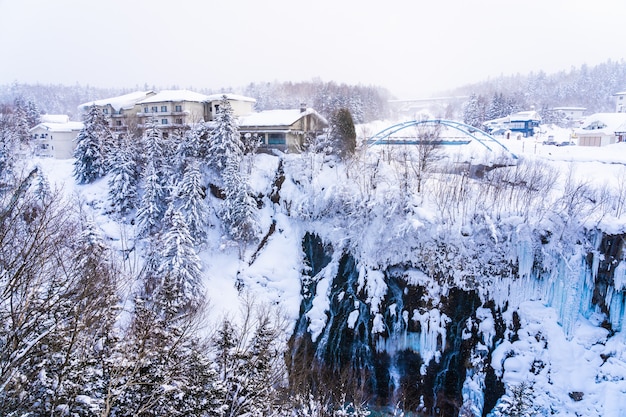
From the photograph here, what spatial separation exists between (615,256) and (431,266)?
23.8 ft

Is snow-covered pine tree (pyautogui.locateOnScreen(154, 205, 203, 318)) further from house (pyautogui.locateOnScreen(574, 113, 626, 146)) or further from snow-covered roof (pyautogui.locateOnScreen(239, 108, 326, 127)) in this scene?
house (pyautogui.locateOnScreen(574, 113, 626, 146))

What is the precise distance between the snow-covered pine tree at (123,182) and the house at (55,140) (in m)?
14.8

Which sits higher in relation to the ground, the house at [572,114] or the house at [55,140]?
the house at [572,114]

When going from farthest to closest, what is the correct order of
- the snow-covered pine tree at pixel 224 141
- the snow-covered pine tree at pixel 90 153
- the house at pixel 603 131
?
the house at pixel 603 131, the snow-covered pine tree at pixel 90 153, the snow-covered pine tree at pixel 224 141

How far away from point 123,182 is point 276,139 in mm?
10663

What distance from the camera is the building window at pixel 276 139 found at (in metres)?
27.5

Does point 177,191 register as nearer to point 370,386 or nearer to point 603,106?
point 370,386

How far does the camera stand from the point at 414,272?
18281 mm

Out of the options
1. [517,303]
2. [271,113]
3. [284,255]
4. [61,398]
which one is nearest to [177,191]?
[284,255]

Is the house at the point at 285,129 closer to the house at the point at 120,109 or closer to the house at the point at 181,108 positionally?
the house at the point at 181,108

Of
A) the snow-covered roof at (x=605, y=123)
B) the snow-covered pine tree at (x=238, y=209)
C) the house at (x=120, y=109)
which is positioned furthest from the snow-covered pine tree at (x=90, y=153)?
the snow-covered roof at (x=605, y=123)

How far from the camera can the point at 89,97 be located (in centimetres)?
8900

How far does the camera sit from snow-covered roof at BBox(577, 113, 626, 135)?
3111 cm

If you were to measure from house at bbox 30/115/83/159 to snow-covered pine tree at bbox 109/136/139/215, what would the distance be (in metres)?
14.8
